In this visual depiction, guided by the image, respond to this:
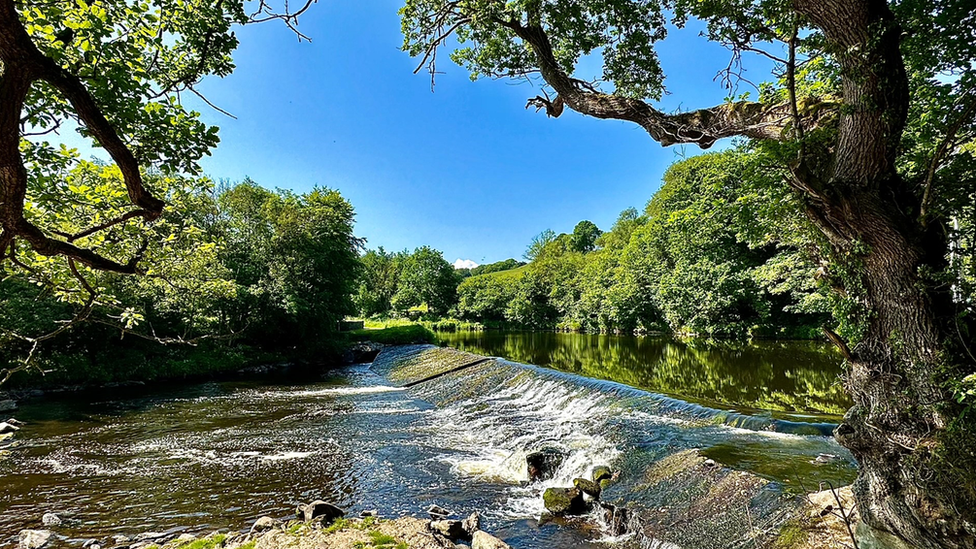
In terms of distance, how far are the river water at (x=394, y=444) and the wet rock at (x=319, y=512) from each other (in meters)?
0.57

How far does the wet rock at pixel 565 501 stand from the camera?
6.93m

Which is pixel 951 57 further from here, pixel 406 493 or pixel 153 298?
pixel 153 298

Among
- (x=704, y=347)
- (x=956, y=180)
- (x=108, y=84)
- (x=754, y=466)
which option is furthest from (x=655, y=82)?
(x=704, y=347)

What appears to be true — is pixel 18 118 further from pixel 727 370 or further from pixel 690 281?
pixel 690 281

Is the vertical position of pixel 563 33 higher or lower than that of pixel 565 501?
higher

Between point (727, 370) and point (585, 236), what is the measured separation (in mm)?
88448

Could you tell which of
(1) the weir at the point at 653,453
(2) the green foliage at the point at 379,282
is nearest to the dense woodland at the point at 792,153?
(1) the weir at the point at 653,453

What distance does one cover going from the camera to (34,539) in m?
6.24

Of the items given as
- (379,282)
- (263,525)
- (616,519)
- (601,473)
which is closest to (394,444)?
(263,525)

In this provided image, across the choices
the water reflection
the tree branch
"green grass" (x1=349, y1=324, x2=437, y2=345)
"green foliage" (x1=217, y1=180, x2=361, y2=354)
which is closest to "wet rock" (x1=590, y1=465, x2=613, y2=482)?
the water reflection

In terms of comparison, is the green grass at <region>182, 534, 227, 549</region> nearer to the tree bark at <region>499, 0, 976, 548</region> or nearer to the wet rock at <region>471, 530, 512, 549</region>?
the wet rock at <region>471, 530, 512, 549</region>

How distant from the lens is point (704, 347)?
26.1m

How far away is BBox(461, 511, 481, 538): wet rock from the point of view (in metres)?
6.27

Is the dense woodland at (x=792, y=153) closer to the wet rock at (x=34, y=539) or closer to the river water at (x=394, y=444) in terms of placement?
the river water at (x=394, y=444)
